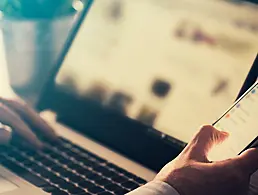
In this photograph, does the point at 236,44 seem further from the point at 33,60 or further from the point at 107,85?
the point at 33,60

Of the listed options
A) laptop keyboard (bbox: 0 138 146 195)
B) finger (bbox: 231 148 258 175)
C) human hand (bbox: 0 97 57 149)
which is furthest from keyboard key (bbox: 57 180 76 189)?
finger (bbox: 231 148 258 175)

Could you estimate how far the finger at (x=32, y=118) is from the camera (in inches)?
32.8

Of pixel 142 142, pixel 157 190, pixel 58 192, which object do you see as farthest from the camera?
pixel 142 142

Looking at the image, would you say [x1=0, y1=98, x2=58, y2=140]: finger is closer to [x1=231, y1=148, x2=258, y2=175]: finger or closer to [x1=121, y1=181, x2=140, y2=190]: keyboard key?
[x1=121, y1=181, x2=140, y2=190]: keyboard key

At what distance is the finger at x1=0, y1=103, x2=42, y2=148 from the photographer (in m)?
0.80

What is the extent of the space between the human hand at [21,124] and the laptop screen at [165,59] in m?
0.08

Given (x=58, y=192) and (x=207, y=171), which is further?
(x=58, y=192)

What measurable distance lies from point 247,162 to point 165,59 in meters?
0.26

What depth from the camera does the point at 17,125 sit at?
81 centimetres

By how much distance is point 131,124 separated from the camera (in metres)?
0.80

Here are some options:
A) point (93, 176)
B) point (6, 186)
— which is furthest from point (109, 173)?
point (6, 186)

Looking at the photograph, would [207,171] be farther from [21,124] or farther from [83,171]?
[21,124]

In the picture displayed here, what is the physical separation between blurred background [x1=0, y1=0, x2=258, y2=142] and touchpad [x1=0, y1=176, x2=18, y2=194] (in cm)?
21

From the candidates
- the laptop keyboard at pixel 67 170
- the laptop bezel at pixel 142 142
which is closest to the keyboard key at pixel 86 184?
the laptop keyboard at pixel 67 170
